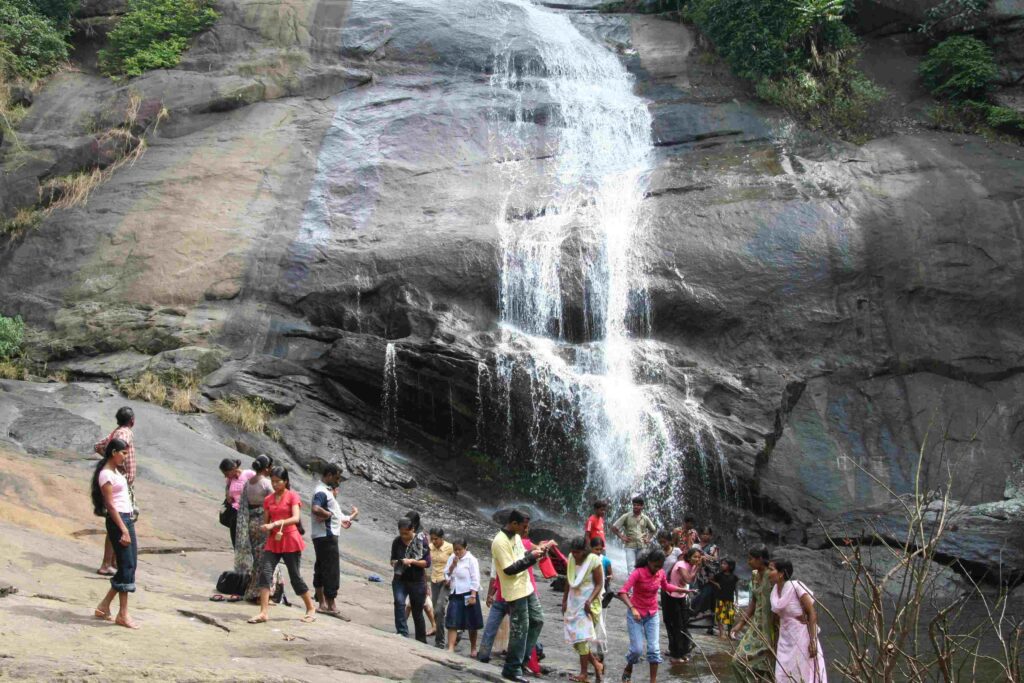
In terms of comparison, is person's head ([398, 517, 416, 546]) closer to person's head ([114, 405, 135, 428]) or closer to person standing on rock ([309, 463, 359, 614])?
person standing on rock ([309, 463, 359, 614])

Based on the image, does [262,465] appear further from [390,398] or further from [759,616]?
[390,398]

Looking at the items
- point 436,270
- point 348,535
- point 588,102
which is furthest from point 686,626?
point 588,102

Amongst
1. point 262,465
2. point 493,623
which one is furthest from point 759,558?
point 262,465

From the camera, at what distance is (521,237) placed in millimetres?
22156

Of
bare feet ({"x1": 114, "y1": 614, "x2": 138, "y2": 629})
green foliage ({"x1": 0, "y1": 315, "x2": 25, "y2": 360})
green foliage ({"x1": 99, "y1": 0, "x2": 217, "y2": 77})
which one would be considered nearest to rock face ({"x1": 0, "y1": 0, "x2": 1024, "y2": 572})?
green foliage ({"x1": 0, "y1": 315, "x2": 25, "y2": 360})

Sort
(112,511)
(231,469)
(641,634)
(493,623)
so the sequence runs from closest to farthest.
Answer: (112,511)
(493,623)
(641,634)
(231,469)

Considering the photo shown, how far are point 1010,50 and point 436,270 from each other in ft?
50.6

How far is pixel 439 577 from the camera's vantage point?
37.9ft

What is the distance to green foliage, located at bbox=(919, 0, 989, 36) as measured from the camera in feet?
84.8

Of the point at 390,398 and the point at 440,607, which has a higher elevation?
the point at 440,607

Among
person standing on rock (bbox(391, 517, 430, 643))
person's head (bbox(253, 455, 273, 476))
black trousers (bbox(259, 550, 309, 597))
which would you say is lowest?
person standing on rock (bbox(391, 517, 430, 643))

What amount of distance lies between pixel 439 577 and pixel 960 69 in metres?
20.3

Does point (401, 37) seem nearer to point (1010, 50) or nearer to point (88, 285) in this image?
point (88, 285)

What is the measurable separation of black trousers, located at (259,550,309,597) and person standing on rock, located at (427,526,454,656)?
1.87 metres
